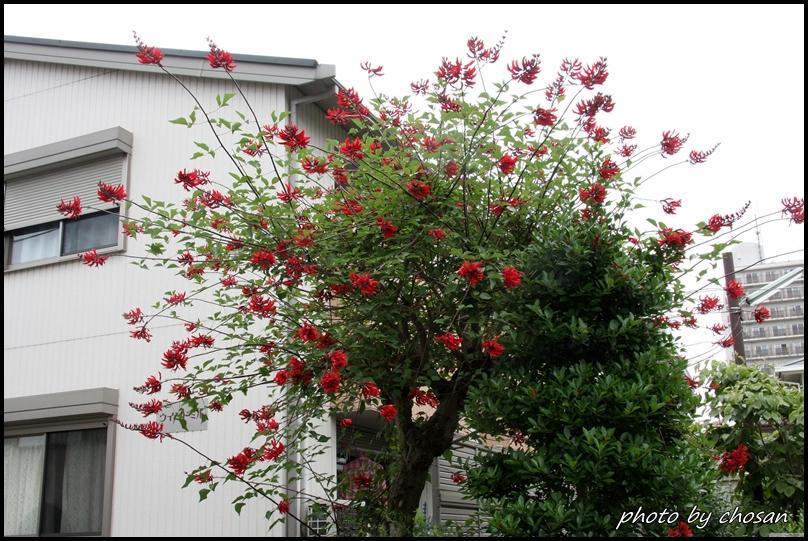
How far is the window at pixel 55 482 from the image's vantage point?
27.9 ft

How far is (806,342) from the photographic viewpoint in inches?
221

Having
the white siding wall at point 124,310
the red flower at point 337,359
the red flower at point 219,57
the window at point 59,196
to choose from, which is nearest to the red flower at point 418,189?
the red flower at point 337,359

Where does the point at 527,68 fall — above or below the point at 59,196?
below

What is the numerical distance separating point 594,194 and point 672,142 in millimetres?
852

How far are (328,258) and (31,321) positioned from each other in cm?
531

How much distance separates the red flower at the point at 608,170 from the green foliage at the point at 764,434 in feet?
10.3

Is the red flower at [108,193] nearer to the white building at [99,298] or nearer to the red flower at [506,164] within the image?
the red flower at [506,164]

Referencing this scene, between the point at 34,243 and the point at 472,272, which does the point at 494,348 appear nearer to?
Result: the point at 472,272

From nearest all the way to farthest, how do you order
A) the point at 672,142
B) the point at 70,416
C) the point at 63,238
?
the point at 672,142 → the point at 70,416 → the point at 63,238

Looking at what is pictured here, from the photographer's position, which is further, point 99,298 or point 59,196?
point 59,196

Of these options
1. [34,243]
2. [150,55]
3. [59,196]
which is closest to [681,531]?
[150,55]

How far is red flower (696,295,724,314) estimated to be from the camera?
5996 mm

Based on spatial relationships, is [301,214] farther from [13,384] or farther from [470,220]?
[13,384]

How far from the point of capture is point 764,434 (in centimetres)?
885
